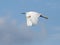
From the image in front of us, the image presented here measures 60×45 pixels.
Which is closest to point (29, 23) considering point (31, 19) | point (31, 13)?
point (31, 19)

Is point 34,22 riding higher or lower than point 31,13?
lower

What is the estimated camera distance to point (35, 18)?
8369cm

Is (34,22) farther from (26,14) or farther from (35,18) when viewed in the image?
(26,14)

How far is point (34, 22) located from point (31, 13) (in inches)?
259

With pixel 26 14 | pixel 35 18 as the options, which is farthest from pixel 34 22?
pixel 26 14

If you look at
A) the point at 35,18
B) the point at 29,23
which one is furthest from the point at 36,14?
the point at 29,23

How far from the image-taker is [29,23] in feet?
287

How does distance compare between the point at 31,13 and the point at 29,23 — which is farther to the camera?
the point at 29,23

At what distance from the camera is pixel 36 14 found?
84.6 meters

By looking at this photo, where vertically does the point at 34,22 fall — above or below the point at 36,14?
below

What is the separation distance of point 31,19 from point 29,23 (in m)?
3.51

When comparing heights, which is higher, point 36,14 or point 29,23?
point 36,14

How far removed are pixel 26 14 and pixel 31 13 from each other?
5.82 meters

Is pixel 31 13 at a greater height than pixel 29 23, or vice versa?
pixel 31 13
